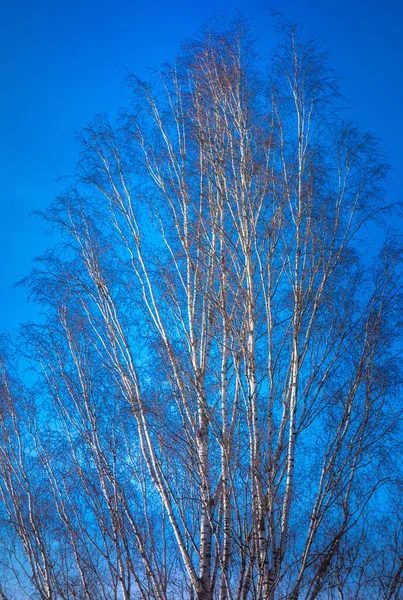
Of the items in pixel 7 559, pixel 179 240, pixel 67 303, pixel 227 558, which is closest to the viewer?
pixel 227 558

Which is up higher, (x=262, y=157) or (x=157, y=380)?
(x=262, y=157)

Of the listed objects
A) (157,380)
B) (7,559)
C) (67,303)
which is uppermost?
(67,303)

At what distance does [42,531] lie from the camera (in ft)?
28.5

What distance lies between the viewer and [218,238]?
23.0ft

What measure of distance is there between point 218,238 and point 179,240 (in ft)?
1.40

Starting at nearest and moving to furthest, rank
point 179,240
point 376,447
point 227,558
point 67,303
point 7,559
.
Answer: point 227,558
point 376,447
point 179,240
point 67,303
point 7,559

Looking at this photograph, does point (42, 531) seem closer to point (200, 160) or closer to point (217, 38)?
point (200, 160)

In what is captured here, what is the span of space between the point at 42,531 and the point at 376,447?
4656 millimetres

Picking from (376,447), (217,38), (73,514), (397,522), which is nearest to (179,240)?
(217,38)

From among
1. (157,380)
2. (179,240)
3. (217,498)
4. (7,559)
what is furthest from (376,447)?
(7,559)

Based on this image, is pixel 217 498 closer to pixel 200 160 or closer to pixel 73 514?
pixel 73 514

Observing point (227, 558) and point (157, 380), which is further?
point (157, 380)

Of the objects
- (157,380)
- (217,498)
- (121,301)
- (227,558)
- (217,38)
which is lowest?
(227,558)

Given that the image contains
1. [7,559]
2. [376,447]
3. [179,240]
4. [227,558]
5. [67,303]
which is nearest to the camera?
[227,558]
